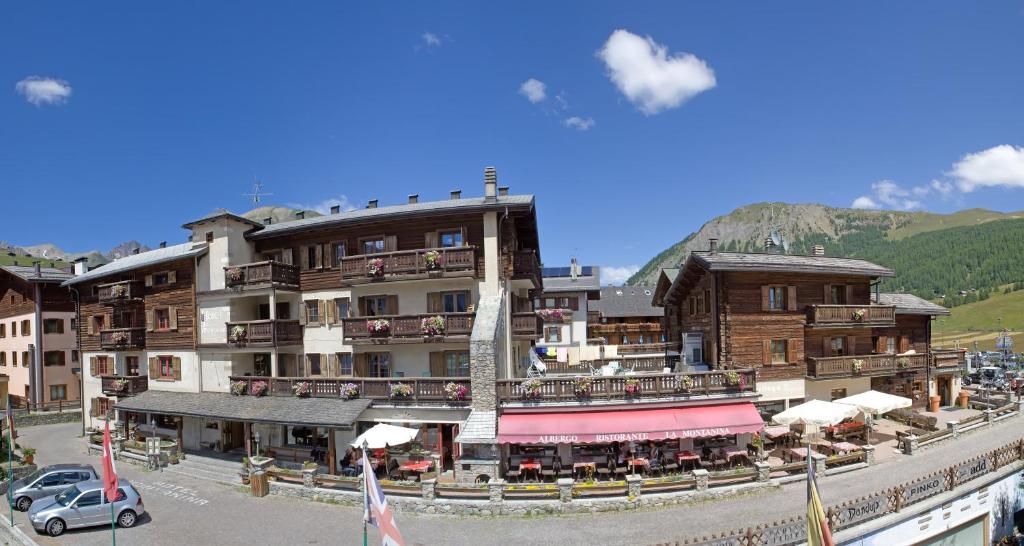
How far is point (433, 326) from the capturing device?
1065 inches

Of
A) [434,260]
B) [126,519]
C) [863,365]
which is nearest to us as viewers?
[126,519]

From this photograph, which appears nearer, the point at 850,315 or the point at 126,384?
the point at 850,315

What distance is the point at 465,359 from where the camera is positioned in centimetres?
2795

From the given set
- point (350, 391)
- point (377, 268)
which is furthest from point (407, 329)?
point (350, 391)

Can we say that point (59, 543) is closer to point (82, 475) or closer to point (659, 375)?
point (82, 475)

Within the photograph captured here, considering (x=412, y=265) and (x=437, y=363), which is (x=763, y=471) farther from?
(x=412, y=265)

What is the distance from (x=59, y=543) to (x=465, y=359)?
16.8 metres

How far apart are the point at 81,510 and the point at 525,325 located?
1984 cm

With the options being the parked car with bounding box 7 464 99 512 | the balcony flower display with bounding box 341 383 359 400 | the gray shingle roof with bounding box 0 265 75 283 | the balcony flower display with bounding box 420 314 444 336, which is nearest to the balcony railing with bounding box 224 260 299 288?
the balcony flower display with bounding box 341 383 359 400

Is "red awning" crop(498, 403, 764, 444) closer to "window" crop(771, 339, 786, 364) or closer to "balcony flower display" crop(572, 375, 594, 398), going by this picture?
"balcony flower display" crop(572, 375, 594, 398)

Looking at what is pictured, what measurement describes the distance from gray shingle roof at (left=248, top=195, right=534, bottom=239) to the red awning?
10.1m

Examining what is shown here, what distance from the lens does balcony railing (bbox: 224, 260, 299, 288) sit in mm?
29981

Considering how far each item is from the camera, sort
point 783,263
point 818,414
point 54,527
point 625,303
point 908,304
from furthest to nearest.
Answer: point 625,303, point 908,304, point 783,263, point 818,414, point 54,527

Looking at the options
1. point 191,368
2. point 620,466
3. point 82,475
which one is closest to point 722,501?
point 620,466
